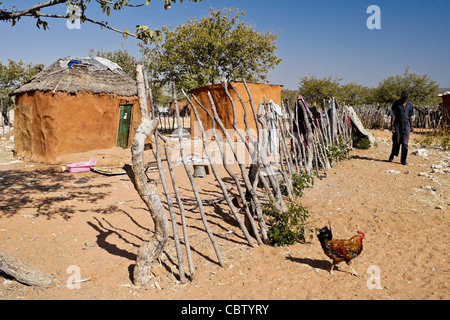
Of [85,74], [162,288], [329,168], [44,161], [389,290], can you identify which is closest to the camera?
[389,290]

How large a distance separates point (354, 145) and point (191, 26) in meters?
10.7

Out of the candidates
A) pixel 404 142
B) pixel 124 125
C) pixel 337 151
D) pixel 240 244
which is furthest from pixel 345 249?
pixel 124 125

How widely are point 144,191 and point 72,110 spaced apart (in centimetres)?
762

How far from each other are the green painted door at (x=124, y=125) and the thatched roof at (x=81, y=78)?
571 millimetres

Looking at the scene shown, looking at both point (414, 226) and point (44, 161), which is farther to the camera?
point (44, 161)

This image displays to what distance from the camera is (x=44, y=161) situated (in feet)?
28.1

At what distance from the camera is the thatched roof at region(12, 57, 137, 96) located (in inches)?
340

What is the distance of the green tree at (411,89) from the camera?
899 inches

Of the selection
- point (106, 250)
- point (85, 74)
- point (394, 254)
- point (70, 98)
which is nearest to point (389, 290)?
point (394, 254)

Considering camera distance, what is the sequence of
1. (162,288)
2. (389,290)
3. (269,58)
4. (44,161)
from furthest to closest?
1. (269,58)
2. (44,161)
3. (162,288)
4. (389,290)

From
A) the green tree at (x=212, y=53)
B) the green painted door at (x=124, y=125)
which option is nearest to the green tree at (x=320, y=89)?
the green tree at (x=212, y=53)

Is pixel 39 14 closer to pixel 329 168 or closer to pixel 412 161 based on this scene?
pixel 329 168

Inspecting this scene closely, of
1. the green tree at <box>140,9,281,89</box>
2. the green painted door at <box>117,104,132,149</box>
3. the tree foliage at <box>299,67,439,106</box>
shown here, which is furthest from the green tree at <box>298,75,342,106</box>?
the green painted door at <box>117,104,132,149</box>

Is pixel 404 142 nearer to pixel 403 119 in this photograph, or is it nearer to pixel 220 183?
pixel 403 119
